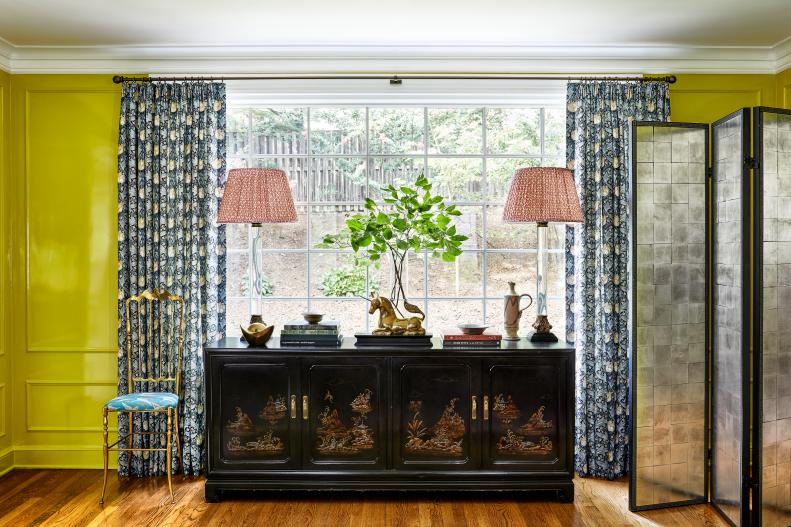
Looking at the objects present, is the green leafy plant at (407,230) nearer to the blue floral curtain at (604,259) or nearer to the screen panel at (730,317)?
the blue floral curtain at (604,259)

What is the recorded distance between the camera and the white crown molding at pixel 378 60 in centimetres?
390

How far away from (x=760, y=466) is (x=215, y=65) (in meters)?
3.91

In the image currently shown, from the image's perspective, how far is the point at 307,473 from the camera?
11.4ft

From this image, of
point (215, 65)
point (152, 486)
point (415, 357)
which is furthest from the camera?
point (215, 65)

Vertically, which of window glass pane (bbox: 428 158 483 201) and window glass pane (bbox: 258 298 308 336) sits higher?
window glass pane (bbox: 428 158 483 201)

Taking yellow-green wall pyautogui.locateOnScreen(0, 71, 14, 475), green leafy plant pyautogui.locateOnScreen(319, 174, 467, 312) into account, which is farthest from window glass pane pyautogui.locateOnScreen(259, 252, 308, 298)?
yellow-green wall pyautogui.locateOnScreen(0, 71, 14, 475)

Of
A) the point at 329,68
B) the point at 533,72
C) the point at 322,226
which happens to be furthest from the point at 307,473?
the point at 533,72

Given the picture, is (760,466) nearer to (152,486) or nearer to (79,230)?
(152,486)

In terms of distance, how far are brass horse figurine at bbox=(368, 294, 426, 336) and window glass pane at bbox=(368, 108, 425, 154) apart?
1.15m

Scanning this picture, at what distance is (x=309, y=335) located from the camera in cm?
353

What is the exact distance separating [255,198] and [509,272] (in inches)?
69.4

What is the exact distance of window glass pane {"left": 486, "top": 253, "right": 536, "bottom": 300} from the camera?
4.14 m

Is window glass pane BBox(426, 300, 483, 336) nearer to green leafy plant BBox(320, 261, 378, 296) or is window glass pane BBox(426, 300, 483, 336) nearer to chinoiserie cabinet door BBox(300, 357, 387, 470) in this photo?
green leafy plant BBox(320, 261, 378, 296)

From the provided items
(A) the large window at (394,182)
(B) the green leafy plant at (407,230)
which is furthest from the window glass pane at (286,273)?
(B) the green leafy plant at (407,230)
